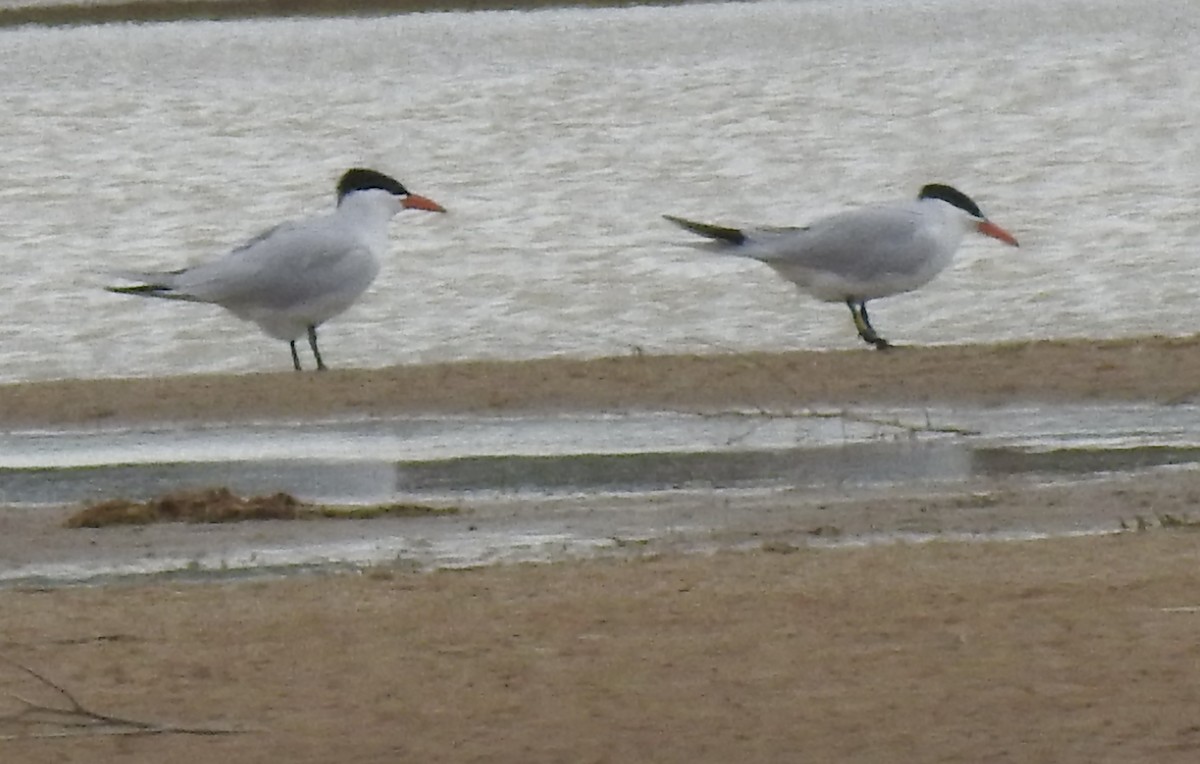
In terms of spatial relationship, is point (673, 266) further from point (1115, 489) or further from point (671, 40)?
point (671, 40)

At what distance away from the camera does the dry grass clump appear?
328 inches

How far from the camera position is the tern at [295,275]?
12398mm

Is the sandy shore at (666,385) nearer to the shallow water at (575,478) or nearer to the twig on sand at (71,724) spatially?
the shallow water at (575,478)

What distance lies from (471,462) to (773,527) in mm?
1687

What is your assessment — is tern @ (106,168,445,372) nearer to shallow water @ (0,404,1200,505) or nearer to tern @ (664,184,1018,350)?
tern @ (664,184,1018,350)

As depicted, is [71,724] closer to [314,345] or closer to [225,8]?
[314,345]

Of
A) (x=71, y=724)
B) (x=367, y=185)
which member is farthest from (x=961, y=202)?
(x=71, y=724)

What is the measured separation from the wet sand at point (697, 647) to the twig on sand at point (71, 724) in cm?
3

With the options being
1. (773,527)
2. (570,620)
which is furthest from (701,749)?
(773,527)

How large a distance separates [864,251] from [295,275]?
2.36 metres

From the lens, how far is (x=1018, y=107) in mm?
21344

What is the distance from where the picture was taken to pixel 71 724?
5.66 metres

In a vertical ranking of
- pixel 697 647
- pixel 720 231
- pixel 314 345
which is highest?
pixel 697 647

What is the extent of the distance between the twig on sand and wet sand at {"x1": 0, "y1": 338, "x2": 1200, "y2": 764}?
0.03 m
